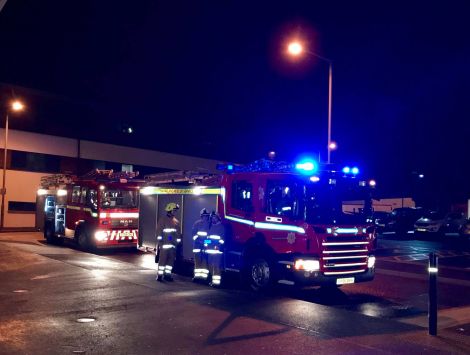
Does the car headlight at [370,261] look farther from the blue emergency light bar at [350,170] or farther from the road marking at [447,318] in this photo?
the blue emergency light bar at [350,170]

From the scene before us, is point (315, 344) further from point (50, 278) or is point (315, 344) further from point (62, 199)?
point (62, 199)

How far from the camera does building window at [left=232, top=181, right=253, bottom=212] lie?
10391 millimetres

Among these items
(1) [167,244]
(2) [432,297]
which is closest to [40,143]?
(1) [167,244]

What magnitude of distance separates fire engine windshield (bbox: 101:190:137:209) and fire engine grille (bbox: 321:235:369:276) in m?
9.24

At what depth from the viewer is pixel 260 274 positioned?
10164mm

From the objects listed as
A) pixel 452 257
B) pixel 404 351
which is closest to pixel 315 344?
pixel 404 351

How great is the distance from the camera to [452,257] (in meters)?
18.6

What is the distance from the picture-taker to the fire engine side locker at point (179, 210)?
11.9 m

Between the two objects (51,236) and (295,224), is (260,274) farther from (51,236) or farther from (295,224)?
(51,236)

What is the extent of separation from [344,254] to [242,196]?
8.01 ft

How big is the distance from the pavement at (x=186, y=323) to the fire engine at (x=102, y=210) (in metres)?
5.67

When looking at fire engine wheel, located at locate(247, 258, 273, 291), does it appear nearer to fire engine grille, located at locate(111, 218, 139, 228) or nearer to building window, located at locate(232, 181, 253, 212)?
building window, located at locate(232, 181, 253, 212)

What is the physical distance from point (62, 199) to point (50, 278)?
816 cm

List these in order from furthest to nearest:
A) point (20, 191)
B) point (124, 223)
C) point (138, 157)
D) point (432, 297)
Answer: point (138, 157)
point (20, 191)
point (124, 223)
point (432, 297)
